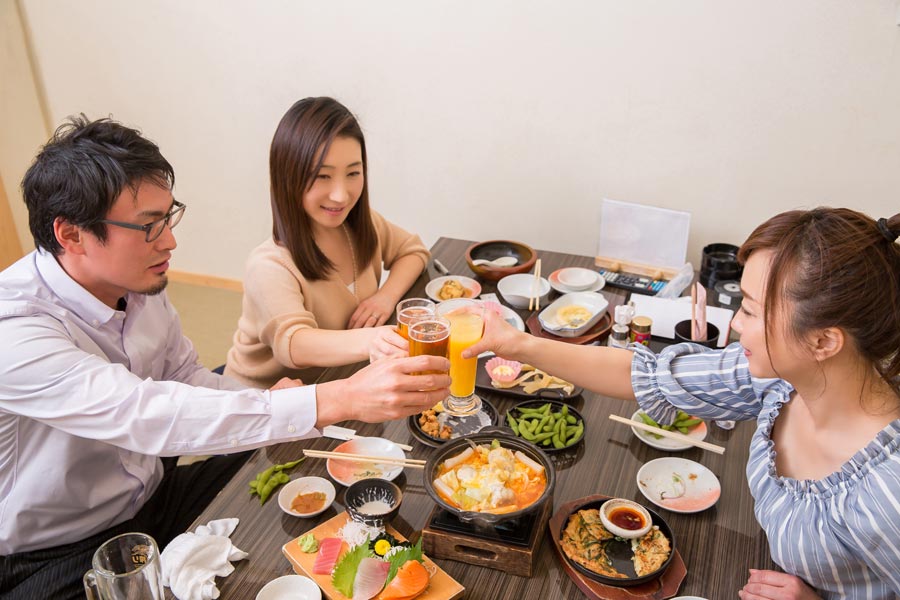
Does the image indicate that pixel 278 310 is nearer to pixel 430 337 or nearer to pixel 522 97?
pixel 430 337

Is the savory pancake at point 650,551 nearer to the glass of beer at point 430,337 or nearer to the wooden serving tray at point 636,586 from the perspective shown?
the wooden serving tray at point 636,586

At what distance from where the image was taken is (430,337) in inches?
64.9

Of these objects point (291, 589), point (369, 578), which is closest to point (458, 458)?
point (369, 578)

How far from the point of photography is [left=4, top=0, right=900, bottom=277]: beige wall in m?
2.98

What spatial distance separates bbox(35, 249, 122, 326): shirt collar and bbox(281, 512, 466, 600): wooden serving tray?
0.81m

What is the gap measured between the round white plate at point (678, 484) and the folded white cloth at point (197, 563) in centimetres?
94

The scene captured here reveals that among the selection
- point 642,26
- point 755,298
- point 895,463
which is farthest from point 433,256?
point 895,463

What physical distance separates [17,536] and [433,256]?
1.86 metres

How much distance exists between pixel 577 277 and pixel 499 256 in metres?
0.38

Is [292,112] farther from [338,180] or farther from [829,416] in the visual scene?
[829,416]

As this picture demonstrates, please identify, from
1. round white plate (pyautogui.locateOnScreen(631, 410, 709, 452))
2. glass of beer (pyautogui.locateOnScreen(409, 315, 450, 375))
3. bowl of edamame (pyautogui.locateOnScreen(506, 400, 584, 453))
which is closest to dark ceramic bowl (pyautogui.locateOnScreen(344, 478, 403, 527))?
glass of beer (pyautogui.locateOnScreen(409, 315, 450, 375))

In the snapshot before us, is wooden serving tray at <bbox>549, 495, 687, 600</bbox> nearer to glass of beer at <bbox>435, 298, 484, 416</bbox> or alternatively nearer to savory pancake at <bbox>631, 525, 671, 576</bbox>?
savory pancake at <bbox>631, 525, 671, 576</bbox>

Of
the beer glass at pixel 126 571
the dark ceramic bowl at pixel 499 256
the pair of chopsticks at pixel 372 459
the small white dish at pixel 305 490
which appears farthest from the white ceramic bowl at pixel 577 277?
the beer glass at pixel 126 571

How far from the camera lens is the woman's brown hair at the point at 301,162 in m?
2.28
